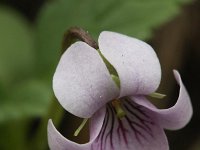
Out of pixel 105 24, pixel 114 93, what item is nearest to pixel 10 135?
pixel 105 24

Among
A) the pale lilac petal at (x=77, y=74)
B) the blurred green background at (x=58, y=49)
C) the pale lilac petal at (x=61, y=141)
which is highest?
the pale lilac petal at (x=77, y=74)

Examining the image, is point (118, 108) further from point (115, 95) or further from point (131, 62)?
point (131, 62)

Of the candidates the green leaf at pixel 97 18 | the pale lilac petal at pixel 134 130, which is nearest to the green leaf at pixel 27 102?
the green leaf at pixel 97 18

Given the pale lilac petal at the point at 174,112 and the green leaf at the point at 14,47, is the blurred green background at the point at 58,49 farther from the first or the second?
the pale lilac petal at the point at 174,112

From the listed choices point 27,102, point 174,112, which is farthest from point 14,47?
point 174,112

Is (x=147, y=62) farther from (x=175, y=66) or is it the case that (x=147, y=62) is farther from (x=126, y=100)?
(x=175, y=66)
